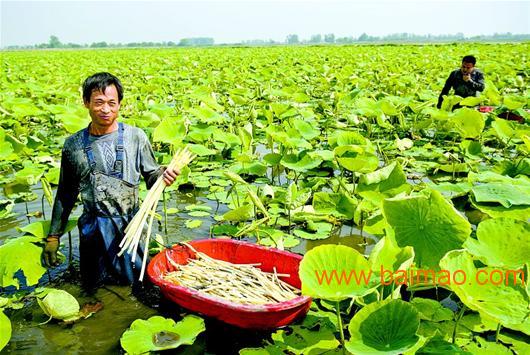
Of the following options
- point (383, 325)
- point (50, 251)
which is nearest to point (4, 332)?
point (50, 251)

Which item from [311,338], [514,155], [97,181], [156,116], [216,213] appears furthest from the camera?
[514,155]

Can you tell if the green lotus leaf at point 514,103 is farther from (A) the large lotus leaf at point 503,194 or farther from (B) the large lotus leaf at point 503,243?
(B) the large lotus leaf at point 503,243

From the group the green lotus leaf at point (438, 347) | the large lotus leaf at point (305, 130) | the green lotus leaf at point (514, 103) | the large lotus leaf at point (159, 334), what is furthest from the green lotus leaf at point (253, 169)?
the green lotus leaf at point (514, 103)

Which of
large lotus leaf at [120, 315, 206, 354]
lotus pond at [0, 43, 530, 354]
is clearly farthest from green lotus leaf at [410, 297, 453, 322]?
large lotus leaf at [120, 315, 206, 354]

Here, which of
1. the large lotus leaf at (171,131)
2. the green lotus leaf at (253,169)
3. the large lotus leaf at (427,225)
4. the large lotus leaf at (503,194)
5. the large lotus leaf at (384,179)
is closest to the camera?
the large lotus leaf at (427,225)

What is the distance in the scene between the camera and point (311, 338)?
1924 mm

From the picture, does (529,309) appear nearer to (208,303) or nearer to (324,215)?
(208,303)

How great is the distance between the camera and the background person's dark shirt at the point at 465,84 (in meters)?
5.77

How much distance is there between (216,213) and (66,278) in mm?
1165

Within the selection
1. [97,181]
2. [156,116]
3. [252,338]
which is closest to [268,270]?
[252,338]

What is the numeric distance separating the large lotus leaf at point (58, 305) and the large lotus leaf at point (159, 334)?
330 millimetres

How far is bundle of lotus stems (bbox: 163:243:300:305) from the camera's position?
2109 millimetres

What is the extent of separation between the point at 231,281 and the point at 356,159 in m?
1.00

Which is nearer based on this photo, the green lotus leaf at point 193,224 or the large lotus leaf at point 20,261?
the large lotus leaf at point 20,261
